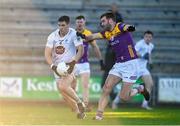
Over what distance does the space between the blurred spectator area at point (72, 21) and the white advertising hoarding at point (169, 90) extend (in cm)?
341

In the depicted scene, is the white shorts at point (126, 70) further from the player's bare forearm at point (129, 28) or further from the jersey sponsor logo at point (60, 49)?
the jersey sponsor logo at point (60, 49)

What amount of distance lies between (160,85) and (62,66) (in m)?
8.23

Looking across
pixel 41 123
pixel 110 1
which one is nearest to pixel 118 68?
pixel 41 123

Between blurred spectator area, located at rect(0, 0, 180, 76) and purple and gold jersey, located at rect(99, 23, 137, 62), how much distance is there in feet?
36.5

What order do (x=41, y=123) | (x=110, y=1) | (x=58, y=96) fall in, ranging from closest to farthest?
(x=41, y=123) < (x=58, y=96) < (x=110, y=1)

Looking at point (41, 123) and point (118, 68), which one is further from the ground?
point (118, 68)

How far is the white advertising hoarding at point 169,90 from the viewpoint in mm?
22500

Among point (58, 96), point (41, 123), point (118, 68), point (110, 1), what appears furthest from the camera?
point (110, 1)

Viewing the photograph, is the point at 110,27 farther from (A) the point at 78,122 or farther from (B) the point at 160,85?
(B) the point at 160,85

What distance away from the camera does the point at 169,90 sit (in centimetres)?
2252

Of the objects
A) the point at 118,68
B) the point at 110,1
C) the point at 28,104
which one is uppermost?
the point at 110,1

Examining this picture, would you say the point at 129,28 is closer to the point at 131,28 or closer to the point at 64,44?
the point at 131,28

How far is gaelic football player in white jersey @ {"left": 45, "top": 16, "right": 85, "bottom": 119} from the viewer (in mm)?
15258

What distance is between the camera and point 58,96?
73.7 ft
